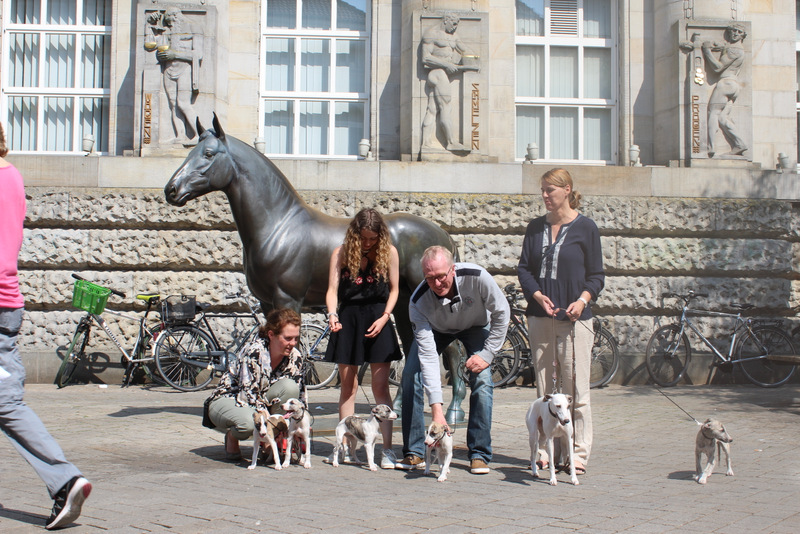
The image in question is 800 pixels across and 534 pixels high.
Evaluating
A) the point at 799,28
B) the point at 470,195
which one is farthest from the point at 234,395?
the point at 799,28

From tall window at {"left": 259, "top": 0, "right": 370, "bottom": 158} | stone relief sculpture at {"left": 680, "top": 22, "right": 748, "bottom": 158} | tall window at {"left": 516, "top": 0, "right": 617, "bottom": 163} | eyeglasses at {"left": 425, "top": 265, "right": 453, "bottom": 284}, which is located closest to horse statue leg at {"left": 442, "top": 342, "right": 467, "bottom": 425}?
eyeglasses at {"left": 425, "top": 265, "right": 453, "bottom": 284}

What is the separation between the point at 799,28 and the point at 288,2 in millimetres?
8071

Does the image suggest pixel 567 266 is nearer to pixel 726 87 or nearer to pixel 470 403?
pixel 470 403

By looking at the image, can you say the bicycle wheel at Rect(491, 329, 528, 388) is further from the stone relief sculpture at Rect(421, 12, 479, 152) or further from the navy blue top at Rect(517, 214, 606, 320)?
the navy blue top at Rect(517, 214, 606, 320)

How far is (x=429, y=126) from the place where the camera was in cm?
1115

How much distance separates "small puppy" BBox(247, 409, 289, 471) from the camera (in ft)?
18.2

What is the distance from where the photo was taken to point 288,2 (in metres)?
12.2

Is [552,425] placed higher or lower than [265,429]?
higher

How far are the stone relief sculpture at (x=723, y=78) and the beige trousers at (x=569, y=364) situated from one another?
6721mm

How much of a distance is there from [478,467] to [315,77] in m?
8.19

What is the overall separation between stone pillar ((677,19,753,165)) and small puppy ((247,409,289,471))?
7.93 metres

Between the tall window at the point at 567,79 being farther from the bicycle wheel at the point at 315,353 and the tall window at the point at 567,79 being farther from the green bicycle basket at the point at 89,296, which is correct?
the green bicycle basket at the point at 89,296

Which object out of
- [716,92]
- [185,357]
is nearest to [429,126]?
[716,92]

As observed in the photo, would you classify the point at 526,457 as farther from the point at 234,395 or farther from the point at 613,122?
the point at 613,122
